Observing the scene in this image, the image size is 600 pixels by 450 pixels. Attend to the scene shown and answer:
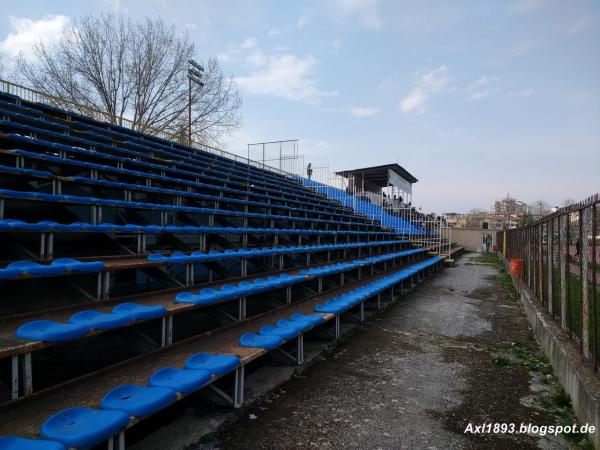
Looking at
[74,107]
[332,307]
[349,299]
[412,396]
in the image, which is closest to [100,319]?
[412,396]

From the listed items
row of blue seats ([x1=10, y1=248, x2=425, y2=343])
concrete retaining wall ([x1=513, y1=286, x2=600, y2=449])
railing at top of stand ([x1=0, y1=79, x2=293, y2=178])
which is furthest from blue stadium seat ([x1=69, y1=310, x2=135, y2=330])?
railing at top of stand ([x1=0, y1=79, x2=293, y2=178])

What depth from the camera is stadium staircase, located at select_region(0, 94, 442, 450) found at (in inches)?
80.7

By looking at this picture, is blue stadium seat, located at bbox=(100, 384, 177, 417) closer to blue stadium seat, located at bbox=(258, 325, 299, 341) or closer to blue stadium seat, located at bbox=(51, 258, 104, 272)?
blue stadium seat, located at bbox=(51, 258, 104, 272)

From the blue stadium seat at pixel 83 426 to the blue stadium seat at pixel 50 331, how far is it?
451 millimetres

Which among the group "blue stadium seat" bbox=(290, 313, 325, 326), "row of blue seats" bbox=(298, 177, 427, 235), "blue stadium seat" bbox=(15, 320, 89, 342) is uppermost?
"row of blue seats" bbox=(298, 177, 427, 235)

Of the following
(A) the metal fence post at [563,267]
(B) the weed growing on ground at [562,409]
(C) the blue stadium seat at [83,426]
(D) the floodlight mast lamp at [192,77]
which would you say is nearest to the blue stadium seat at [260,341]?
(C) the blue stadium seat at [83,426]

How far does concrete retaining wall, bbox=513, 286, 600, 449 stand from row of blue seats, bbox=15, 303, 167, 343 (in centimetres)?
301

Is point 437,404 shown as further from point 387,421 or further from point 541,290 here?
point 541,290

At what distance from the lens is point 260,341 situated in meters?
3.27

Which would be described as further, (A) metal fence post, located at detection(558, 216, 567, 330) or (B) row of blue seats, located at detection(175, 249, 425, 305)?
(A) metal fence post, located at detection(558, 216, 567, 330)

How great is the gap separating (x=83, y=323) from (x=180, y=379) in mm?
692

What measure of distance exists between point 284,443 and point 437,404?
141 cm

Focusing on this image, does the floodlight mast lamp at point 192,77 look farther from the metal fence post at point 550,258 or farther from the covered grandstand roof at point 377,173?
the metal fence post at point 550,258

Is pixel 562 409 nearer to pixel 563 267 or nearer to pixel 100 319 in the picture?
pixel 563 267
